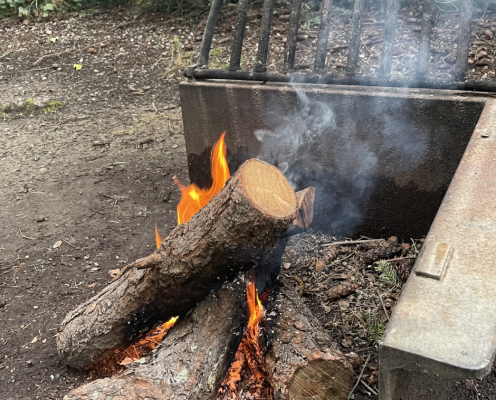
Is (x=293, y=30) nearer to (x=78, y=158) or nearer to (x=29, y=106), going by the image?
(x=78, y=158)

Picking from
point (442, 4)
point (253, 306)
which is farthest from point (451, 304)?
point (442, 4)

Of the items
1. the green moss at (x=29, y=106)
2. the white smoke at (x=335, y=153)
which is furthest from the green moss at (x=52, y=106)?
the white smoke at (x=335, y=153)

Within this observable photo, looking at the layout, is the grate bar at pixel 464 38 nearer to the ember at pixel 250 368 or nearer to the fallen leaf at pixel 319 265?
the fallen leaf at pixel 319 265

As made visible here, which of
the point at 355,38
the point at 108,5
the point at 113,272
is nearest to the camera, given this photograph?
the point at 355,38

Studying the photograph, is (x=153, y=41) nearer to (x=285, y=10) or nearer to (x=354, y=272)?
(x=285, y=10)

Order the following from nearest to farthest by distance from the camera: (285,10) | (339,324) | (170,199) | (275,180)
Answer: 1. (275,180)
2. (339,324)
3. (170,199)
4. (285,10)

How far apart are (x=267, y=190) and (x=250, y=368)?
91 cm

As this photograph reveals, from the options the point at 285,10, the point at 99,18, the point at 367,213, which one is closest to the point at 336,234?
the point at 367,213

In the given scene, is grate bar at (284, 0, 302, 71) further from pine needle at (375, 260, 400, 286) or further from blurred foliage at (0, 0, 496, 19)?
blurred foliage at (0, 0, 496, 19)

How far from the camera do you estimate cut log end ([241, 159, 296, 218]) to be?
7.13 feet

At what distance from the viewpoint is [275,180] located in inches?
92.2

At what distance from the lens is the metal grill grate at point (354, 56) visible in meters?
2.91

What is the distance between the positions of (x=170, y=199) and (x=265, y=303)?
1964 mm

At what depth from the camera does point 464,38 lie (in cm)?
290
